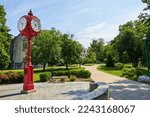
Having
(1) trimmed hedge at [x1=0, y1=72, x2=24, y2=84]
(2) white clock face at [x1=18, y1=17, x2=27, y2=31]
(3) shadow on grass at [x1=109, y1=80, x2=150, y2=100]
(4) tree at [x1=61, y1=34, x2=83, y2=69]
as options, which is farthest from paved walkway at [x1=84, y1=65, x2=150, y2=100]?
Result: (4) tree at [x1=61, y1=34, x2=83, y2=69]

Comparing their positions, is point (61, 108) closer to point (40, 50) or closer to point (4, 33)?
point (4, 33)

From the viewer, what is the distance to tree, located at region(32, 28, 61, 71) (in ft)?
150

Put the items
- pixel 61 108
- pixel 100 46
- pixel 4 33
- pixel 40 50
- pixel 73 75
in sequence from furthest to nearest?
pixel 100 46
pixel 40 50
pixel 4 33
pixel 73 75
pixel 61 108

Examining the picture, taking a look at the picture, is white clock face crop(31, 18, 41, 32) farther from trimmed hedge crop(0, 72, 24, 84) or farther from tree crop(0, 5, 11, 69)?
tree crop(0, 5, 11, 69)

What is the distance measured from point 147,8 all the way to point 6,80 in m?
16.2

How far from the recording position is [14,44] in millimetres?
71312

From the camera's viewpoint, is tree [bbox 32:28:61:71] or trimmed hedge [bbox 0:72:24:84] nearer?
trimmed hedge [bbox 0:72:24:84]

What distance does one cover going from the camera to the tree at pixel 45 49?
150ft

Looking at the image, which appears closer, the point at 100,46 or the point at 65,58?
the point at 65,58

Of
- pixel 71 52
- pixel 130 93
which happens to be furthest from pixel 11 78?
pixel 71 52

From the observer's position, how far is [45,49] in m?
45.5

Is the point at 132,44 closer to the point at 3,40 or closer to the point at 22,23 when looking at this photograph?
the point at 3,40

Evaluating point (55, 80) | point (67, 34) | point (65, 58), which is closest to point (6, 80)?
point (55, 80)

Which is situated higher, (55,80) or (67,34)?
(67,34)
